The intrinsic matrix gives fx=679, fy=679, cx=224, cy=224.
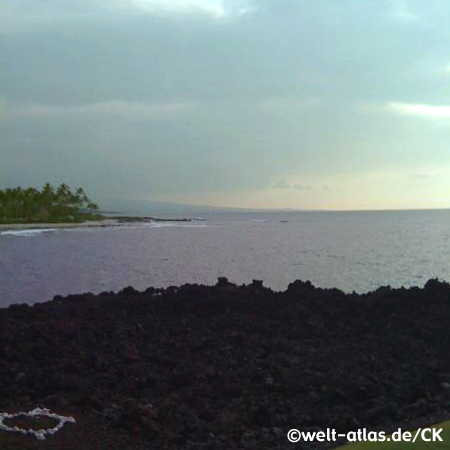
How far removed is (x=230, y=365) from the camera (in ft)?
39.2

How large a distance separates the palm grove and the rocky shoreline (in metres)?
132

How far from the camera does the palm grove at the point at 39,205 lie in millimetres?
143600

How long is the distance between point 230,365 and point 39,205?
146119mm

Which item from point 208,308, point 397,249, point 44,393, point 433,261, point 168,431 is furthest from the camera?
point 397,249

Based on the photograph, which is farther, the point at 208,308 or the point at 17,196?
the point at 17,196

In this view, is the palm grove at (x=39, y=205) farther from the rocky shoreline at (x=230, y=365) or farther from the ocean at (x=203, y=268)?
the rocky shoreline at (x=230, y=365)

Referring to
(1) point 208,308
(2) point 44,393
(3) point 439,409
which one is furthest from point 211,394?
(1) point 208,308

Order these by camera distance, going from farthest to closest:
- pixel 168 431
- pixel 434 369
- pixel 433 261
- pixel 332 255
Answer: pixel 332 255
pixel 433 261
pixel 434 369
pixel 168 431

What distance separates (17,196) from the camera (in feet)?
473

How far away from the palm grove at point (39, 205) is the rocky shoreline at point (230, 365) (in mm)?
131632

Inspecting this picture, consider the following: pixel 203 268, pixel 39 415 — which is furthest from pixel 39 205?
pixel 39 415

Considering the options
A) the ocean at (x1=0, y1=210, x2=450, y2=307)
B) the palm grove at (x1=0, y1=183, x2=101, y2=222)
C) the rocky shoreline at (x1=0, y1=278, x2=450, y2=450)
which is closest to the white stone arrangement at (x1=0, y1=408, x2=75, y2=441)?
the rocky shoreline at (x1=0, y1=278, x2=450, y2=450)

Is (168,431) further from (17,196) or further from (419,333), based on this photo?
(17,196)

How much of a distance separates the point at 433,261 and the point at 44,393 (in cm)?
4514
